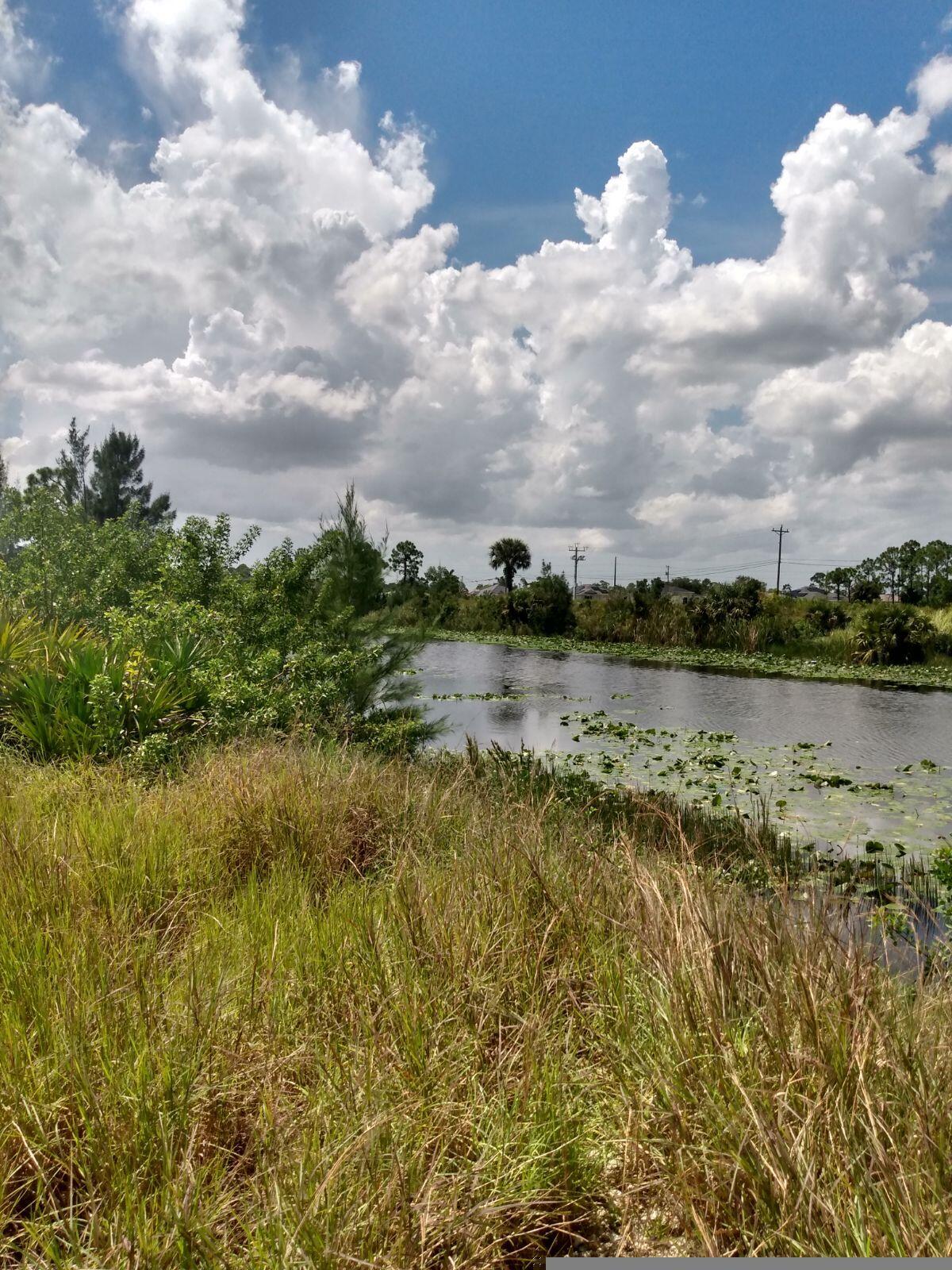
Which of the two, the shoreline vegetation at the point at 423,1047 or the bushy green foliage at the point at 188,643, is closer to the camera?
the shoreline vegetation at the point at 423,1047

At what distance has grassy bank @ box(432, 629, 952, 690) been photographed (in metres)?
26.7

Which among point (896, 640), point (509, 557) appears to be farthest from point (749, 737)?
point (509, 557)

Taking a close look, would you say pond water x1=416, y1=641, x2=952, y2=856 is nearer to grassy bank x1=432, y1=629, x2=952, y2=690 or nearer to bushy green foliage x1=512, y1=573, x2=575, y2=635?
grassy bank x1=432, y1=629, x2=952, y2=690

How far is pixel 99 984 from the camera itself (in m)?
3.05

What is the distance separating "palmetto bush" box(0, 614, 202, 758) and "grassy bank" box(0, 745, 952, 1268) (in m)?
3.63

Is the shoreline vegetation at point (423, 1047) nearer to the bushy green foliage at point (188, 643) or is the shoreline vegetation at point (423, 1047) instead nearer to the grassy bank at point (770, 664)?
the bushy green foliage at point (188, 643)

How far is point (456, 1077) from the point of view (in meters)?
2.63

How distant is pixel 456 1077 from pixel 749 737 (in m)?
13.8

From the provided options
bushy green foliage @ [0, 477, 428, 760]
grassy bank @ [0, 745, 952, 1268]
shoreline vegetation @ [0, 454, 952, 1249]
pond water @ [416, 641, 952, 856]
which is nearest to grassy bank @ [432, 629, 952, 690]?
pond water @ [416, 641, 952, 856]

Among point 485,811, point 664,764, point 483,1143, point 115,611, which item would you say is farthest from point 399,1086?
point 664,764

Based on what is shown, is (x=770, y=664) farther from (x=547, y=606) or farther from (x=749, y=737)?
(x=547, y=606)

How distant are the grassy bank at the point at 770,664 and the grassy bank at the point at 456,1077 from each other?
23.4 meters

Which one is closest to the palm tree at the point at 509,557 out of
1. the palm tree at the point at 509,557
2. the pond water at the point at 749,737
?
the palm tree at the point at 509,557

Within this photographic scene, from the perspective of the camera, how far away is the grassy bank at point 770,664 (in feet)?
87.5
